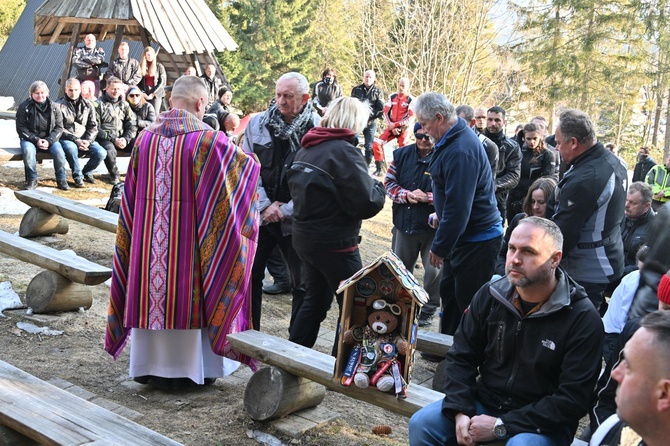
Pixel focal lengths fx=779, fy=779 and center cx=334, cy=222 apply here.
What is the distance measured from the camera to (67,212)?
767 centimetres

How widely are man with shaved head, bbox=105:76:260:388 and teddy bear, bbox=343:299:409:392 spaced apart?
1.14 meters

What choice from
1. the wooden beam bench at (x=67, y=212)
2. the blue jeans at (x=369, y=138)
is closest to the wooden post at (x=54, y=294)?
the wooden beam bench at (x=67, y=212)

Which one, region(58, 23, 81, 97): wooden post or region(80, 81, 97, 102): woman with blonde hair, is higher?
region(58, 23, 81, 97): wooden post

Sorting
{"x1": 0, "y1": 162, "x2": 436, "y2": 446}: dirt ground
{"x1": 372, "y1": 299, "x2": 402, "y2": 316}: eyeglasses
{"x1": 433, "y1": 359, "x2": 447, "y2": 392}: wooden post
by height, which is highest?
{"x1": 372, "y1": 299, "x2": 402, "y2": 316}: eyeglasses

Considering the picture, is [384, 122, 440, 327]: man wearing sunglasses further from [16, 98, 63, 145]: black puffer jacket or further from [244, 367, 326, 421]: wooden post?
[16, 98, 63, 145]: black puffer jacket

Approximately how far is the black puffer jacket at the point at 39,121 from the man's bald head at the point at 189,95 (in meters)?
6.43

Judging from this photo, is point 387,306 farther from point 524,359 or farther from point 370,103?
point 370,103

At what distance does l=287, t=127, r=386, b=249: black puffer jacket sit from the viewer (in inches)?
187

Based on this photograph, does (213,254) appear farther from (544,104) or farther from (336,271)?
(544,104)

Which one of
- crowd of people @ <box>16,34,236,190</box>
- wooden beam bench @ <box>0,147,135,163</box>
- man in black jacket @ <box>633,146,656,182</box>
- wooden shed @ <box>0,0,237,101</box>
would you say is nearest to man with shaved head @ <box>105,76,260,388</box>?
crowd of people @ <box>16,34,236,190</box>

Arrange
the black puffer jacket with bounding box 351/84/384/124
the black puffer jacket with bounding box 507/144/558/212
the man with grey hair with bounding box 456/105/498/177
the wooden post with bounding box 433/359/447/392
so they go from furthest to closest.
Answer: the black puffer jacket with bounding box 351/84/384/124 → the black puffer jacket with bounding box 507/144/558/212 → the man with grey hair with bounding box 456/105/498/177 → the wooden post with bounding box 433/359/447/392

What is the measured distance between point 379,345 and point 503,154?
16.6 ft

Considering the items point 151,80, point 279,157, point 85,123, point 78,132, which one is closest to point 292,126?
point 279,157

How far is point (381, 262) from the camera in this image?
3.79 metres
